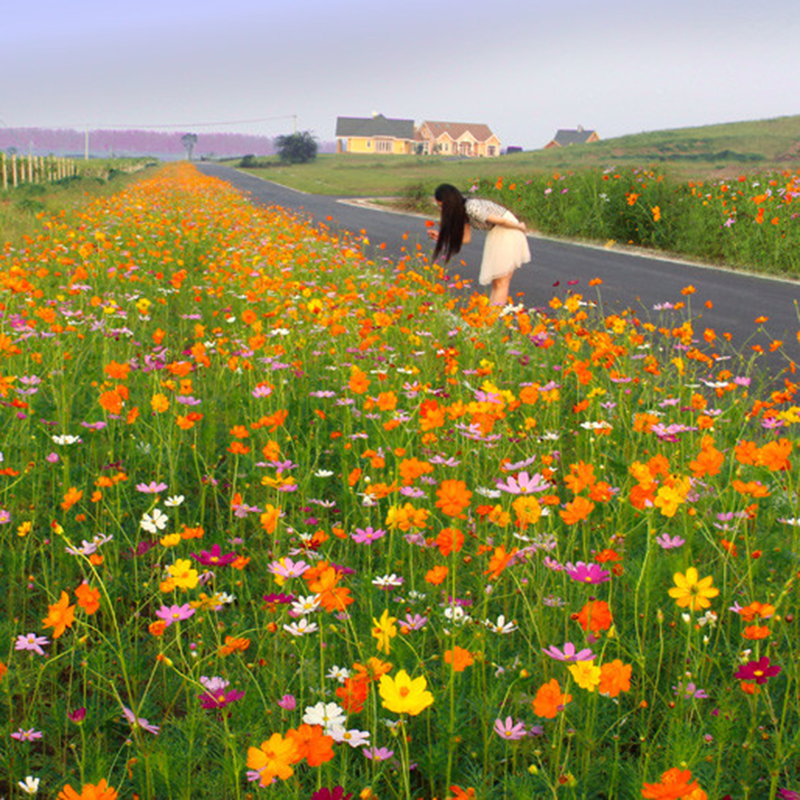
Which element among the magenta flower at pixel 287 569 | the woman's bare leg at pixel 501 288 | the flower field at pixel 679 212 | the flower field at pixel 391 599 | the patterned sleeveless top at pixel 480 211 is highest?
the flower field at pixel 679 212

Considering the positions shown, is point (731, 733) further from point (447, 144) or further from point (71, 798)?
point (447, 144)

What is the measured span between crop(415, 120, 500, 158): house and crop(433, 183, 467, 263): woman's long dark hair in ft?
398

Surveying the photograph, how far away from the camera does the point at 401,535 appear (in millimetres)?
2615

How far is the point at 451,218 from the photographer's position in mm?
7727

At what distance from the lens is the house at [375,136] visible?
12400cm

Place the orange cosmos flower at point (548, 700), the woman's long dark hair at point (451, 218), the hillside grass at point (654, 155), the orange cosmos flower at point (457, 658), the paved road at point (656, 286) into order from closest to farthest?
1. the orange cosmos flower at point (548, 700)
2. the orange cosmos flower at point (457, 658)
3. the paved road at point (656, 286)
4. the woman's long dark hair at point (451, 218)
5. the hillside grass at point (654, 155)

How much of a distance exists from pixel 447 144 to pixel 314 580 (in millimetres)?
131992

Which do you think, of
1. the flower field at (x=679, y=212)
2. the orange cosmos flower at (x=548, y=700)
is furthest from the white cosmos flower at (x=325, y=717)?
the flower field at (x=679, y=212)

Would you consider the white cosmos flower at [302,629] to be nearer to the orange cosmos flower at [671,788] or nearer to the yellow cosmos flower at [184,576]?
the yellow cosmos flower at [184,576]

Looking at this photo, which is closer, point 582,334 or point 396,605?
point 396,605

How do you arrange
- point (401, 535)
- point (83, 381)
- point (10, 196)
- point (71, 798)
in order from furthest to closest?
point (10, 196) → point (83, 381) → point (401, 535) → point (71, 798)

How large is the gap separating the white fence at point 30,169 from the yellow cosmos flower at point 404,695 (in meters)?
29.5

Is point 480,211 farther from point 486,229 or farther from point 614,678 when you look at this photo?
point 614,678

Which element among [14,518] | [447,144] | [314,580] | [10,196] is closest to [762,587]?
[314,580]
